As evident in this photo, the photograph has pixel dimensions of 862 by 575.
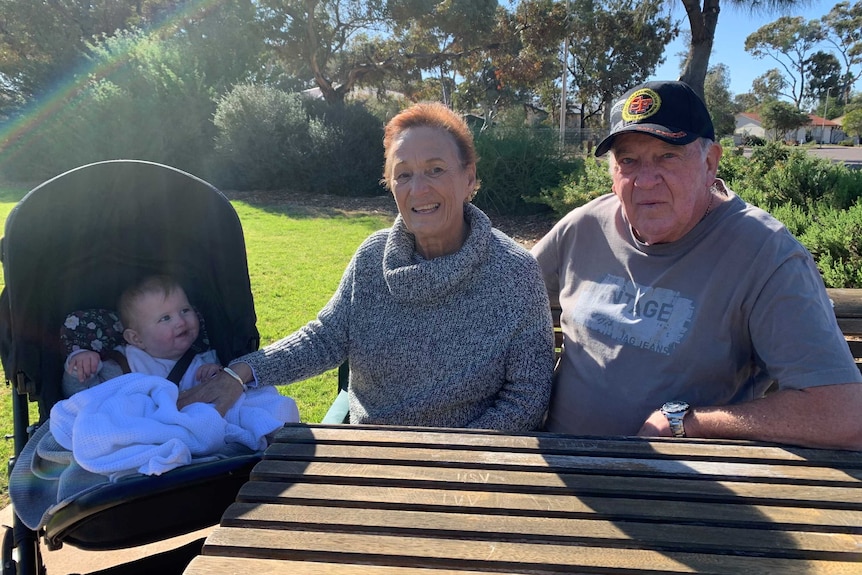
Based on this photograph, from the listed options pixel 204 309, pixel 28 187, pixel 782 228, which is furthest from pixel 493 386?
pixel 28 187

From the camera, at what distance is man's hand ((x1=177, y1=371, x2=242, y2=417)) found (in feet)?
7.32

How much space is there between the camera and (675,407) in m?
1.99

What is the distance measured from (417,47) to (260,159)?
33.9 feet

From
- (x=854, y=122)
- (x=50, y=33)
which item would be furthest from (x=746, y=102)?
(x=50, y=33)

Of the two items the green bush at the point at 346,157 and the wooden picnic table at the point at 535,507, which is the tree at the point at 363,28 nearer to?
the green bush at the point at 346,157

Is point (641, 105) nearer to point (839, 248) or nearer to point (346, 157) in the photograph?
point (839, 248)

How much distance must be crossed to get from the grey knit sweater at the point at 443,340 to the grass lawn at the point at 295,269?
186cm

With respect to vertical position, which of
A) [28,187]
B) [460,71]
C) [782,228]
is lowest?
[28,187]

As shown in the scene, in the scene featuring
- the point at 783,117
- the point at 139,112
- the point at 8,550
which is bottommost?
the point at 8,550

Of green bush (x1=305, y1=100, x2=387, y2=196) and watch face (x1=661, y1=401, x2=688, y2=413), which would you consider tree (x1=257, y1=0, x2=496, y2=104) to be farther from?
watch face (x1=661, y1=401, x2=688, y2=413)

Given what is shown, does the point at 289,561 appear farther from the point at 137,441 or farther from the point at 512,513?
the point at 137,441

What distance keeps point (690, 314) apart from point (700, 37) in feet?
26.6

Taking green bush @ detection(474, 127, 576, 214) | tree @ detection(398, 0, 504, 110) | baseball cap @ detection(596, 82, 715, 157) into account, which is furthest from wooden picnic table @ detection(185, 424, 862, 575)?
tree @ detection(398, 0, 504, 110)

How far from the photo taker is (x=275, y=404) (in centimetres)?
229
